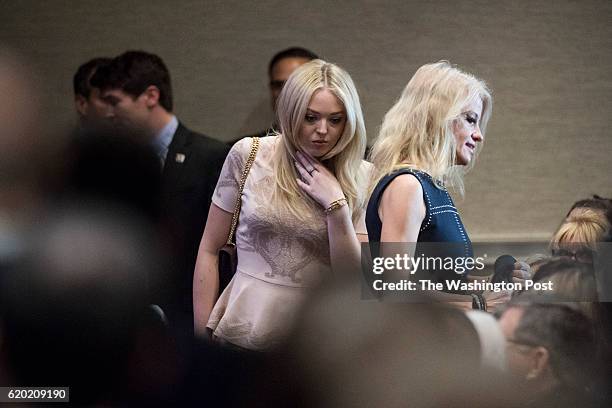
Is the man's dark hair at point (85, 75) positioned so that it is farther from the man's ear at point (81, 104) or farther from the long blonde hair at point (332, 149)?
the long blonde hair at point (332, 149)

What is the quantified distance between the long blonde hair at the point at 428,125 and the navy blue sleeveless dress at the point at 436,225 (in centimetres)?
2

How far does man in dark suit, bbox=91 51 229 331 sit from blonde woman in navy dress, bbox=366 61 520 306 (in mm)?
559

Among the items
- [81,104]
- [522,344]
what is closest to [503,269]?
[522,344]

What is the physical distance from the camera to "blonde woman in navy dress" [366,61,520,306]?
184 cm

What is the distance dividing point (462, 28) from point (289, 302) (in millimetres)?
1072

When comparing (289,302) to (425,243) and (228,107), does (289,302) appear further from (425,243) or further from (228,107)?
(228,107)

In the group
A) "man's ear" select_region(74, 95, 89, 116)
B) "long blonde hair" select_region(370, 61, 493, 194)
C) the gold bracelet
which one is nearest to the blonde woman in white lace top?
the gold bracelet

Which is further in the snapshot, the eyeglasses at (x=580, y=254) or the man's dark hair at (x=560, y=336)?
the eyeglasses at (x=580, y=254)

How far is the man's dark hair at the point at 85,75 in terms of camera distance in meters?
2.72

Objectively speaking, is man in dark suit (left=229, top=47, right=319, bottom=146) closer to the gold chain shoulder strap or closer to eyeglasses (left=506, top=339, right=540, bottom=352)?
the gold chain shoulder strap

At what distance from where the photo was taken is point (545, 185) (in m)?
2.78

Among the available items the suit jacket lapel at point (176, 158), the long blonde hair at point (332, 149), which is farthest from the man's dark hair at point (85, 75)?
the long blonde hair at point (332, 149)

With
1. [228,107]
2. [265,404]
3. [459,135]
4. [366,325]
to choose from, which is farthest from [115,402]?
[228,107]

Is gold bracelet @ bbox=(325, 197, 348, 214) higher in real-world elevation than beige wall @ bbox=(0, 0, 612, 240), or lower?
lower
